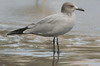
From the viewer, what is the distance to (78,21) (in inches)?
440

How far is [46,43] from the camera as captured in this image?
8.38 meters

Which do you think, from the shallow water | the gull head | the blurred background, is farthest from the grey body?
the blurred background

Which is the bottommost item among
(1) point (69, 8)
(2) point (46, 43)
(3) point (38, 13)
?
(2) point (46, 43)

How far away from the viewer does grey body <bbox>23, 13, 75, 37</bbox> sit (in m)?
7.77

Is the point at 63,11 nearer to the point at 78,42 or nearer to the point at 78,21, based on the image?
the point at 78,42

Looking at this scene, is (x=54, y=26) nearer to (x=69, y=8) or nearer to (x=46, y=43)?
(x=69, y=8)

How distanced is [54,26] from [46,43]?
2.09 ft

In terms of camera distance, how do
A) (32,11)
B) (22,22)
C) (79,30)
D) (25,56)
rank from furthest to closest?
(32,11), (22,22), (79,30), (25,56)

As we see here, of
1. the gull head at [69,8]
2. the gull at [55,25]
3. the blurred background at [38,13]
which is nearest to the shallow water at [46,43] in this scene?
the blurred background at [38,13]

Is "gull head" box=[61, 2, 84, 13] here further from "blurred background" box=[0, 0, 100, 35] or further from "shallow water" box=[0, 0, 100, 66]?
"blurred background" box=[0, 0, 100, 35]

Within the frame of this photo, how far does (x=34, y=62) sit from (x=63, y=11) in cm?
171

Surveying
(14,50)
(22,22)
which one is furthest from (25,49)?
(22,22)

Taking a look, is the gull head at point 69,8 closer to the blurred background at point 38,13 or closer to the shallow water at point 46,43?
the shallow water at point 46,43

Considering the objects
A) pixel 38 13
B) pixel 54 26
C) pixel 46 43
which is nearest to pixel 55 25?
pixel 54 26
